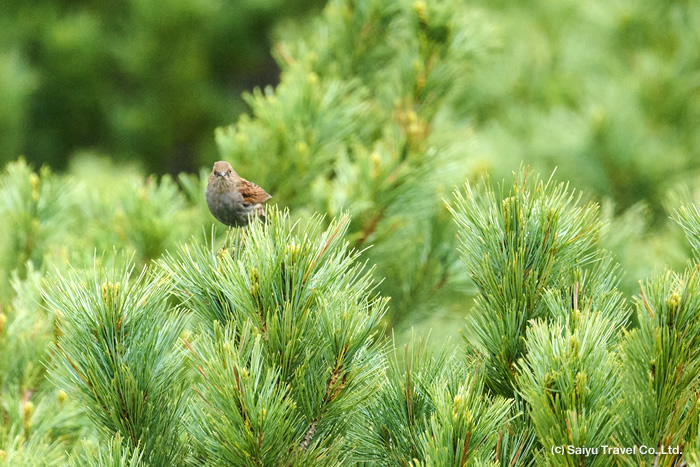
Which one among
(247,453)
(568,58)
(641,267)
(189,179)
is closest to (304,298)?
(247,453)

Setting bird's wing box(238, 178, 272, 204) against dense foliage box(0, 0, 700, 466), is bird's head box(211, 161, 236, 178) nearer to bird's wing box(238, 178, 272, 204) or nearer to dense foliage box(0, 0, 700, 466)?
bird's wing box(238, 178, 272, 204)

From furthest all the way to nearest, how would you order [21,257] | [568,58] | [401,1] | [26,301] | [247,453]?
1. [568,58]
2. [401,1]
3. [21,257]
4. [26,301]
5. [247,453]

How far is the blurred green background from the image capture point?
1.57 meters

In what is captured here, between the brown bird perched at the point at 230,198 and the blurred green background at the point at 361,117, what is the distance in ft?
0.71

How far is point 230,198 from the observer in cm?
126

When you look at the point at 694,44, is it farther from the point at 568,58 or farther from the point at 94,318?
the point at 94,318

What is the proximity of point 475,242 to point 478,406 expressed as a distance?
0.23 metres

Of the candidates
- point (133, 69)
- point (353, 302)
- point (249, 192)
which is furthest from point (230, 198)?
point (133, 69)

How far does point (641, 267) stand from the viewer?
69.1 inches

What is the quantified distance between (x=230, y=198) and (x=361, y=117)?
1.81ft

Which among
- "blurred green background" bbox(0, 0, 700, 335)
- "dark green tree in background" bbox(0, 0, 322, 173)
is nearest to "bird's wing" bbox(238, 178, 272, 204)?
"blurred green background" bbox(0, 0, 700, 335)

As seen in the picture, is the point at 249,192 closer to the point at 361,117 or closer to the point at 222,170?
the point at 222,170

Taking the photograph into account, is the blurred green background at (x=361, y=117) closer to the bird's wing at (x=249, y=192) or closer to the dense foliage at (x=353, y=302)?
the dense foliage at (x=353, y=302)

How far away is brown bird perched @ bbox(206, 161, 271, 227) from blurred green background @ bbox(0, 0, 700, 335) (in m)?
0.22
